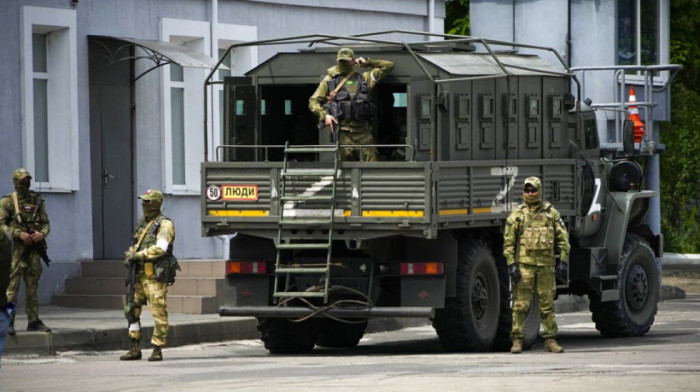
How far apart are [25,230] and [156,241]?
1.92 m

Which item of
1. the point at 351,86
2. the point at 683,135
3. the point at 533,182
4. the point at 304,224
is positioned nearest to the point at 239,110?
the point at 351,86

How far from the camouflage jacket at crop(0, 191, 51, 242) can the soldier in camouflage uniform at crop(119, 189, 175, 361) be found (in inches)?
65.4

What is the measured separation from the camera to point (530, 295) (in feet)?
59.5

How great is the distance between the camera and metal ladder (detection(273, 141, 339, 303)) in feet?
57.4

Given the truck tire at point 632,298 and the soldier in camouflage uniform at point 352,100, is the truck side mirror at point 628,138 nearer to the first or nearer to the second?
the truck tire at point 632,298

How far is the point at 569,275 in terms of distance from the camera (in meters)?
19.8

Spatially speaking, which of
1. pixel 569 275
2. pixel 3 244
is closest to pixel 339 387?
pixel 3 244

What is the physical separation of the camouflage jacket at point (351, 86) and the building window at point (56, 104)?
6.01 m

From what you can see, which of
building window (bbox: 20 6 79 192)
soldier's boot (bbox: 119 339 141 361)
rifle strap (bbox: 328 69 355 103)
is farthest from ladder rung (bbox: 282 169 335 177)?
building window (bbox: 20 6 79 192)

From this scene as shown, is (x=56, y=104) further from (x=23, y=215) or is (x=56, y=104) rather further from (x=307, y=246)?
(x=307, y=246)

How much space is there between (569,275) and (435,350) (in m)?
1.92

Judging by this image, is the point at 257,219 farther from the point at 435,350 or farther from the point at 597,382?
the point at 597,382

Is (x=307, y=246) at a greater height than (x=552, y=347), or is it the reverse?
(x=307, y=246)

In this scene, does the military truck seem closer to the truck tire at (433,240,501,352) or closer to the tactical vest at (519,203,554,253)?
the truck tire at (433,240,501,352)
